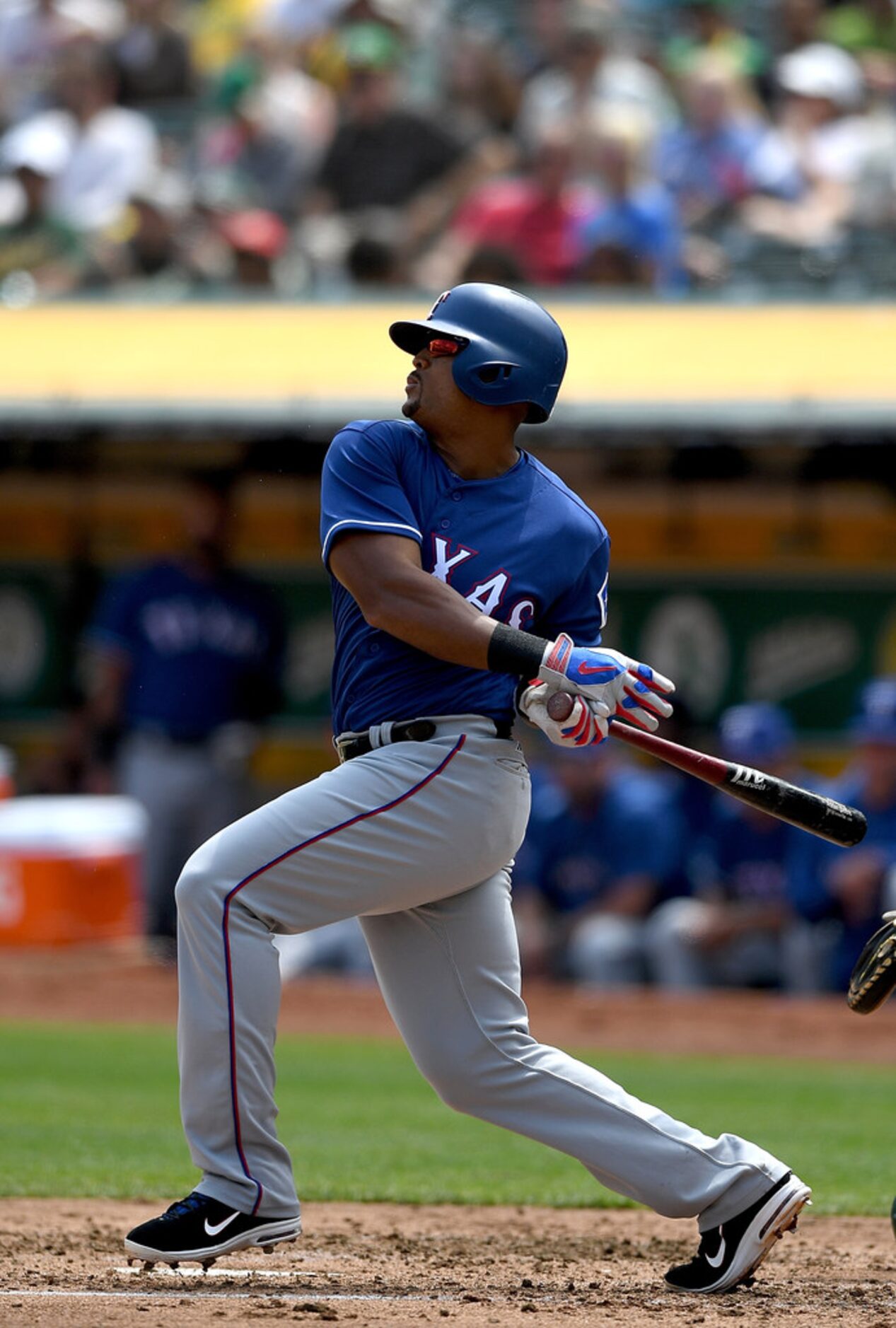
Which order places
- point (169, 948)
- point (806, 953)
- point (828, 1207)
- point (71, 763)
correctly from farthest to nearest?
point (71, 763) < point (169, 948) < point (806, 953) < point (828, 1207)

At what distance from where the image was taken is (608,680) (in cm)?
335

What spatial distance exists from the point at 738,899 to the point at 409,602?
17.9ft

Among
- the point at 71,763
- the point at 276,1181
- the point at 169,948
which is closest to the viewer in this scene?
the point at 276,1181

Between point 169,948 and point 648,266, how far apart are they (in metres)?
3.92

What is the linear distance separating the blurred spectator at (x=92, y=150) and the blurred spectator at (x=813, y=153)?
3.40 meters

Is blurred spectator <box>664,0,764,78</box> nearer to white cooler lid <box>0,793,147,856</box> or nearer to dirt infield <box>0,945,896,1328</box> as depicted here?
white cooler lid <box>0,793,147,856</box>

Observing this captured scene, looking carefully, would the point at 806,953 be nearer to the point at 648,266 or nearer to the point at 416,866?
the point at 648,266

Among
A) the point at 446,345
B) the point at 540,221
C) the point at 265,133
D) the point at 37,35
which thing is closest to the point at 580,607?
the point at 446,345

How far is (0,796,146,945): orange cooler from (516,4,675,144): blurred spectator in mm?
4105

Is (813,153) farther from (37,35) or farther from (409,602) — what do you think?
(409,602)

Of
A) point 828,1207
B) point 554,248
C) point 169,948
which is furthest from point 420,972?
point 554,248

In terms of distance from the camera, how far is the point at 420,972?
140 inches

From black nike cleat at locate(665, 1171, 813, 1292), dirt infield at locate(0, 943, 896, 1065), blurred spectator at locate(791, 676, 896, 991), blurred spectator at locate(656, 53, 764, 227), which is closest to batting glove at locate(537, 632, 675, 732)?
black nike cleat at locate(665, 1171, 813, 1292)

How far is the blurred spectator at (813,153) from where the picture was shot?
9797 mm
